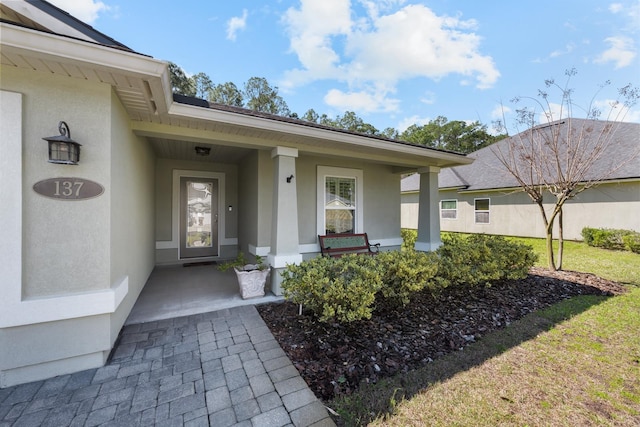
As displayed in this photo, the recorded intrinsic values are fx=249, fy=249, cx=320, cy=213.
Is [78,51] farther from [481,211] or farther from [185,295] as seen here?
[481,211]

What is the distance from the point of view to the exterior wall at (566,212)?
30.4 ft

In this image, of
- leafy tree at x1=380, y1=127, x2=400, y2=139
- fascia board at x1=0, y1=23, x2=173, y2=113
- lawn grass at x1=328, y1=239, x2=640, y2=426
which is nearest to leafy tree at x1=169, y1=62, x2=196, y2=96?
fascia board at x1=0, y1=23, x2=173, y2=113

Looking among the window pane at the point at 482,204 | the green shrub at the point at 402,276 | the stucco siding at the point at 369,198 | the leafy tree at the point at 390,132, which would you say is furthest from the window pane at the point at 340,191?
the leafy tree at the point at 390,132

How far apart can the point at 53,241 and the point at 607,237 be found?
14.5 m

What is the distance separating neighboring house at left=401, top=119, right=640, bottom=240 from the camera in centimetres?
922

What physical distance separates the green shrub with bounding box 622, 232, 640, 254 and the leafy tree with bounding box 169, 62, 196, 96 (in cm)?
2746

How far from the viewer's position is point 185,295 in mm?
4293

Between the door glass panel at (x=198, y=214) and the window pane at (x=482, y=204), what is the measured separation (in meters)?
13.4

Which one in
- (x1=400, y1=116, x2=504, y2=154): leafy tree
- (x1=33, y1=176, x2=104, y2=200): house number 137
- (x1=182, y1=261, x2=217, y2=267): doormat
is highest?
(x1=400, y1=116, x2=504, y2=154): leafy tree

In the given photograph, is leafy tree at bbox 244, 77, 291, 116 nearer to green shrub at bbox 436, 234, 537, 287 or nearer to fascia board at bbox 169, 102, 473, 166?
fascia board at bbox 169, 102, 473, 166

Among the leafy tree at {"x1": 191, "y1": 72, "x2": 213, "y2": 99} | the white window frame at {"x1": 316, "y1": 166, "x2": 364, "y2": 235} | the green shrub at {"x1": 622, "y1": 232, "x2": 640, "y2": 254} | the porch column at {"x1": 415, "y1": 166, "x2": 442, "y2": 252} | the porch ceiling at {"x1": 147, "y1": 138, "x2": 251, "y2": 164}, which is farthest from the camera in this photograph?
the leafy tree at {"x1": 191, "y1": 72, "x2": 213, "y2": 99}

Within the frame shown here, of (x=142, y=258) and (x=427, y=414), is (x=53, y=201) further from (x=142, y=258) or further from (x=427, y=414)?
(x=427, y=414)

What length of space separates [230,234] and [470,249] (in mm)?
5896

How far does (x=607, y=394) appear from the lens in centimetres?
220
